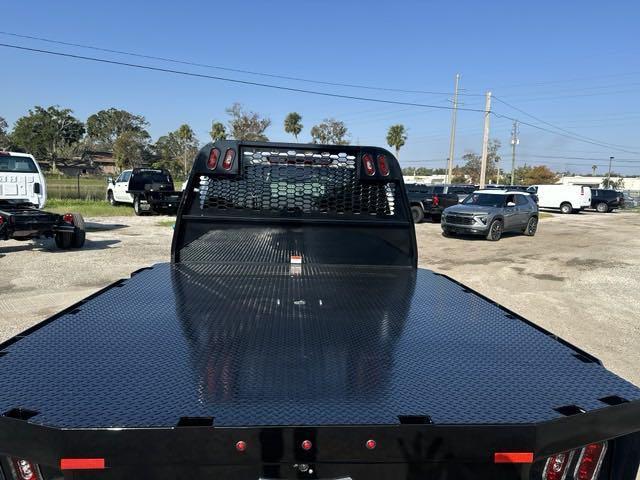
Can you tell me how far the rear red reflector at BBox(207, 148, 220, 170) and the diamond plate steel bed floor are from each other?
1.00 m

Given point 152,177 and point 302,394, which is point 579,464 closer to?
point 302,394

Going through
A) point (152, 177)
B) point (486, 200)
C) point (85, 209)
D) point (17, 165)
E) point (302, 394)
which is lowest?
point (85, 209)

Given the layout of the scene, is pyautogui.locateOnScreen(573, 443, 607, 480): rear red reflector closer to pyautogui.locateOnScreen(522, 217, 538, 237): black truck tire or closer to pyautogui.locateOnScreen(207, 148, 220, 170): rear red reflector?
pyautogui.locateOnScreen(207, 148, 220, 170): rear red reflector

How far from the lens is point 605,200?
122 feet

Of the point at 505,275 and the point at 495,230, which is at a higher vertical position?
the point at 495,230

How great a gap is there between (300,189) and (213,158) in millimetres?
674

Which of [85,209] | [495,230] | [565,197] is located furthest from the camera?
[565,197]

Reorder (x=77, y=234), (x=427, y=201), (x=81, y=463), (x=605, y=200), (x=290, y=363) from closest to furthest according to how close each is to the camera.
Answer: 1. (x=81, y=463)
2. (x=290, y=363)
3. (x=77, y=234)
4. (x=427, y=201)
5. (x=605, y=200)

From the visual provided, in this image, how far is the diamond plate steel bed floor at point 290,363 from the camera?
1.53m

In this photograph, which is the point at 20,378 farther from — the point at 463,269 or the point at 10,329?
the point at 463,269

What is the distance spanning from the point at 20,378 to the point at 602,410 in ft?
6.32

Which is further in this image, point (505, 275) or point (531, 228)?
point (531, 228)

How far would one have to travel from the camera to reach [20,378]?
170 centimetres

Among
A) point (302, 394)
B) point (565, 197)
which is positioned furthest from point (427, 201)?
point (302, 394)
